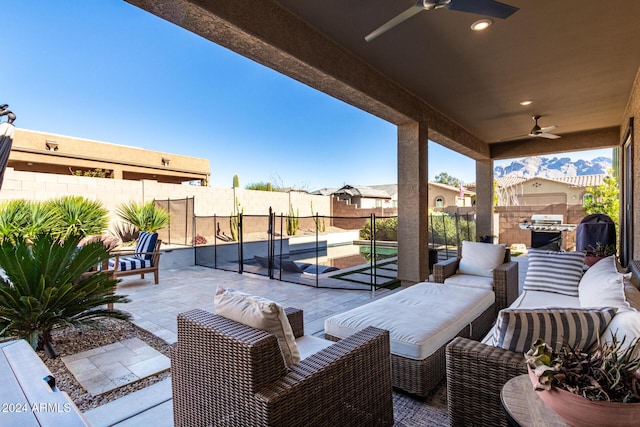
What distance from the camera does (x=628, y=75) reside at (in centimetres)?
432

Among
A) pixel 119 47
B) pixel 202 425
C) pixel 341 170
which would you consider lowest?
pixel 202 425

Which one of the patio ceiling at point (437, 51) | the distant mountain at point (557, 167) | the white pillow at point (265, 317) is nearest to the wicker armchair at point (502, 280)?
the patio ceiling at point (437, 51)

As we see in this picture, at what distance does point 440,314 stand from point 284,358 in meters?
1.49

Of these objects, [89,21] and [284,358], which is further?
[89,21]

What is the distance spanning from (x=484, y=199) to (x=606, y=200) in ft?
10.1

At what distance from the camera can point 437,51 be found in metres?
3.58

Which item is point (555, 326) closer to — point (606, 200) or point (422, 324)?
point (422, 324)

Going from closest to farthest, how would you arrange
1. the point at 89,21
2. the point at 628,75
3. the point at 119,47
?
1. the point at 628,75
2. the point at 89,21
3. the point at 119,47

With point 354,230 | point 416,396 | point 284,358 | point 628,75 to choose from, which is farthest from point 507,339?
point 354,230

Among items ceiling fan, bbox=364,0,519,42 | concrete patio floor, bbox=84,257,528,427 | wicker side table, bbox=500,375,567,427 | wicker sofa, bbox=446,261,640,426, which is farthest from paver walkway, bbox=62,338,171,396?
ceiling fan, bbox=364,0,519,42

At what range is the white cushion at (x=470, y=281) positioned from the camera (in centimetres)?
349

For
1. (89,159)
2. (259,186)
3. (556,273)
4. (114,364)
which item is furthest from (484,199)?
(89,159)

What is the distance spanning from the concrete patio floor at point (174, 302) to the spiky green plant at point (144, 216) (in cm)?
155

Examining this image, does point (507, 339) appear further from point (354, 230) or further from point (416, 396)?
point (354, 230)
